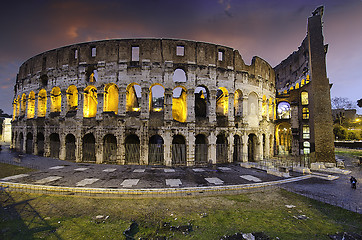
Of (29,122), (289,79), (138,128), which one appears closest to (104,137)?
(138,128)

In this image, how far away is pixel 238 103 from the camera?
1797 cm

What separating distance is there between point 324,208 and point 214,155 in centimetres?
945

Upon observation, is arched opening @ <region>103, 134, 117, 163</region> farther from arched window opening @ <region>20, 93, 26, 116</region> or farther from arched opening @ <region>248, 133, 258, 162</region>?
arched window opening @ <region>20, 93, 26, 116</region>

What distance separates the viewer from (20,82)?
70.6 feet

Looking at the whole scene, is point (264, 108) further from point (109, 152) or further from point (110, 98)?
point (109, 152)

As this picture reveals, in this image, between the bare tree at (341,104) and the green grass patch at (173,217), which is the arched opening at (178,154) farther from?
the bare tree at (341,104)

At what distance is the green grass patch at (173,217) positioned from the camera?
5.02 m

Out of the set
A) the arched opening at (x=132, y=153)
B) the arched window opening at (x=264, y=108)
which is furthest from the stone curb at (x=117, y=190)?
the arched window opening at (x=264, y=108)

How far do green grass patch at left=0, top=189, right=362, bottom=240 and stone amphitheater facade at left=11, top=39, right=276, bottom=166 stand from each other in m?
7.60

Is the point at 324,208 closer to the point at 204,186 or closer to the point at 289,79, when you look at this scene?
the point at 204,186

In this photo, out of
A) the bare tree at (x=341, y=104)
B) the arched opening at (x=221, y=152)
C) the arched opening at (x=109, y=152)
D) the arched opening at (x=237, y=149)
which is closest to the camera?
→ the arched opening at (x=109, y=152)

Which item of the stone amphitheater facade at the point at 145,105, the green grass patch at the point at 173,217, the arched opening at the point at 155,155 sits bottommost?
the green grass patch at the point at 173,217

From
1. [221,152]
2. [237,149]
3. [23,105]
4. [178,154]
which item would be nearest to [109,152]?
[178,154]

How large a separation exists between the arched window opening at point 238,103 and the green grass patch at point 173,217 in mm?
10931
